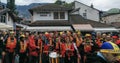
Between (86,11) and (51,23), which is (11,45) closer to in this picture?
(51,23)

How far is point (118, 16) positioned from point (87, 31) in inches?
1599

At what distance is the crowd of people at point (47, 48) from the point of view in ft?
58.3

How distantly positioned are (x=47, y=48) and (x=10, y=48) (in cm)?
187

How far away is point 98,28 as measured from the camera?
57188mm

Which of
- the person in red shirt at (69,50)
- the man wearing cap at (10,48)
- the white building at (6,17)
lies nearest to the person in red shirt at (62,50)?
the person in red shirt at (69,50)

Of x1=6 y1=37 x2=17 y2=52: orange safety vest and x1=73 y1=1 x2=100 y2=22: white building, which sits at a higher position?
x1=73 y1=1 x2=100 y2=22: white building

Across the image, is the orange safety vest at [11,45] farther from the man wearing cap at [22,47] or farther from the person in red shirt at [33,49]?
the person in red shirt at [33,49]

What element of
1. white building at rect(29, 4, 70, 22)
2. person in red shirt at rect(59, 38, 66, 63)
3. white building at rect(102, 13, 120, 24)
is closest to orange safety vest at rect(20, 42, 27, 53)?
person in red shirt at rect(59, 38, 66, 63)

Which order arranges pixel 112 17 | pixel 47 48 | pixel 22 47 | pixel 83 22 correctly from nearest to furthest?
1. pixel 22 47
2. pixel 47 48
3. pixel 83 22
4. pixel 112 17

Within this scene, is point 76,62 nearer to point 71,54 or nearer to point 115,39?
point 71,54

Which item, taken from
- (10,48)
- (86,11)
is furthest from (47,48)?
(86,11)

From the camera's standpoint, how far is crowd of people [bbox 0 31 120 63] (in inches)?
699

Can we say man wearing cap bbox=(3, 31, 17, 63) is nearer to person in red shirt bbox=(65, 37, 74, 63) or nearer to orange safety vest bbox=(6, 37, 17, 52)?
orange safety vest bbox=(6, 37, 17, 52)

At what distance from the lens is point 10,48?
57.9ft
